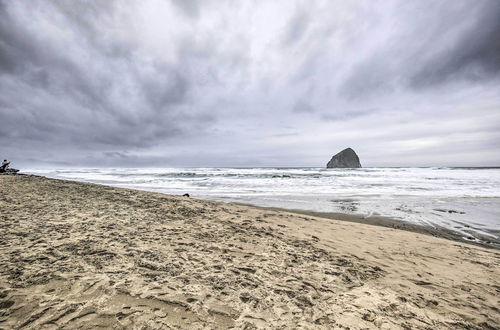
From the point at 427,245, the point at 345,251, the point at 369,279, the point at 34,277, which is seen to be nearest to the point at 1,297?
the point at 34,277

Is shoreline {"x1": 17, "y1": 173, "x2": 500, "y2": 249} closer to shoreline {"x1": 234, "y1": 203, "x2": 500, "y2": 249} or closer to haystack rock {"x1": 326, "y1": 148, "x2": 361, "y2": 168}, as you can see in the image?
shoreline {"x1": 234, "y1": 203, "x2": 500, "y2": 249}

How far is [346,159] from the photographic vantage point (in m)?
125

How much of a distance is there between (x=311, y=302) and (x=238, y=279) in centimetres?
100

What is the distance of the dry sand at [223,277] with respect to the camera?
229cm

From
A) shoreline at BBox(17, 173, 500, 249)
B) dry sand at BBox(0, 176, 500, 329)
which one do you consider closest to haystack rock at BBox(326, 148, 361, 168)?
shoreline at BBox(17, 173, 500, 249)

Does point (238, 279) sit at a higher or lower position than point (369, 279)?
higher

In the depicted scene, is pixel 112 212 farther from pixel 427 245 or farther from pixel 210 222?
pixel 427 245

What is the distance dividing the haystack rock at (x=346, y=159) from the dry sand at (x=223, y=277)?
129 m

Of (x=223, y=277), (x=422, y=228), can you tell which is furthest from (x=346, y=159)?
(x=223, y=277)

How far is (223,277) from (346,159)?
439 feet

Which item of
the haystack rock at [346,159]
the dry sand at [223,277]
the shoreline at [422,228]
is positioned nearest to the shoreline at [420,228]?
the shoreline at [422,228]

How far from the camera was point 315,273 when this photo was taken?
3.53 metres

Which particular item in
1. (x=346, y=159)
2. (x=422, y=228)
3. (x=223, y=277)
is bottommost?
(x=422, y=228)

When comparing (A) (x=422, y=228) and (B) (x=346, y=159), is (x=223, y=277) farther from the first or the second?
(B) (x=346, y=159)
